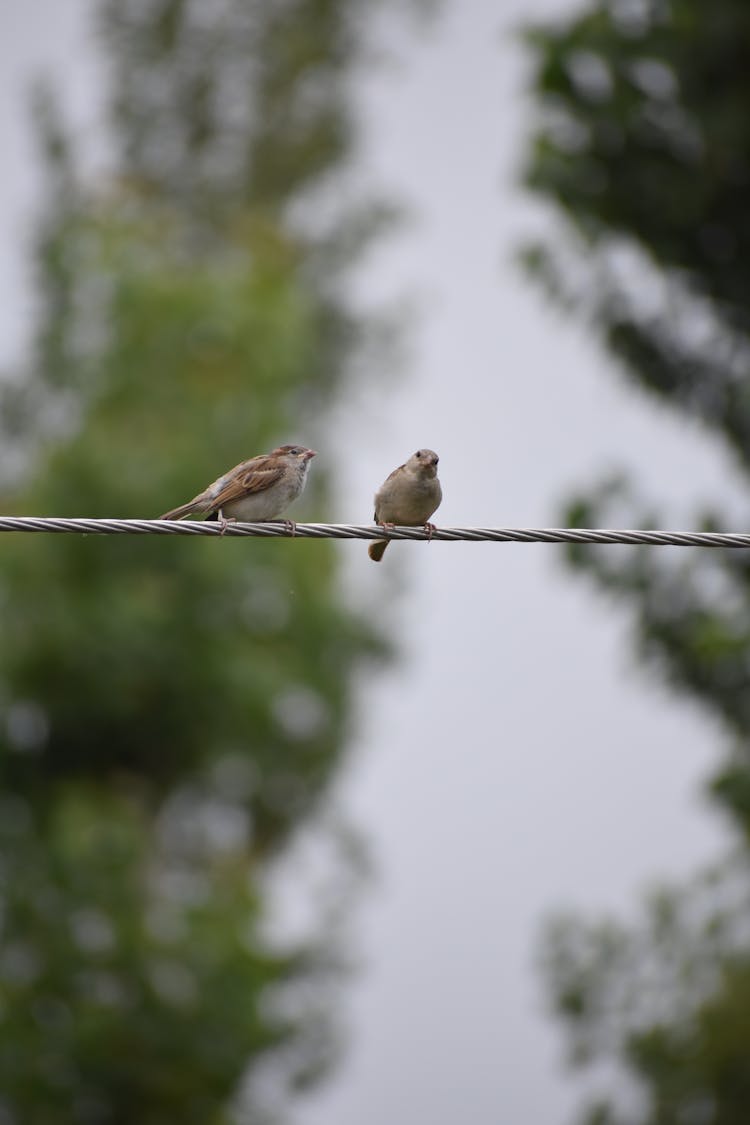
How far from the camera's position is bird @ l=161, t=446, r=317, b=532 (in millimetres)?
9586

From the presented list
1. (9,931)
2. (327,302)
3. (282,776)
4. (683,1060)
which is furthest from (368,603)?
(683,1060)

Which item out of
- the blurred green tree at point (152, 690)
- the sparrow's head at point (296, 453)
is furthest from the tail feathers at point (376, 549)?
the blurred green tree at point (152, 690)

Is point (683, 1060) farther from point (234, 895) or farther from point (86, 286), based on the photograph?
point (86, 286)

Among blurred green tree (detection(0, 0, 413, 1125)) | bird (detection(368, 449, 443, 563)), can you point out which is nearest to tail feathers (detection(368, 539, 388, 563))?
bird (detection(368, 449, 443, 563))

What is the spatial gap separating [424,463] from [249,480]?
38.1 inches

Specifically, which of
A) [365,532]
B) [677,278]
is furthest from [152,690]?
[365,532]

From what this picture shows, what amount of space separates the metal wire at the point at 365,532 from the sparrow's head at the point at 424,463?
157cm

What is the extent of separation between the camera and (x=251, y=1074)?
2055 cm

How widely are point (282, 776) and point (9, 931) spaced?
4.70 meters

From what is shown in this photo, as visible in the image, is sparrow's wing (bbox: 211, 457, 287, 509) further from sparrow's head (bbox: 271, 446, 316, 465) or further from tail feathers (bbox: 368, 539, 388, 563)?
tail feathers (bbox: 368, 539, 388, 563)

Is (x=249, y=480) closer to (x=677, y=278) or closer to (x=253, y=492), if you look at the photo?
(x=253, y=492)

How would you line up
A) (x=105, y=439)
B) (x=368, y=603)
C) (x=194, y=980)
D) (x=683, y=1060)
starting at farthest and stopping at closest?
(x=368, y=603) → (x=105, y=439) → (x=194, y=980) → (x=683, y=1060)

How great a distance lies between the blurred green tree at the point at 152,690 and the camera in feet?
65.9

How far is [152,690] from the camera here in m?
22.1
